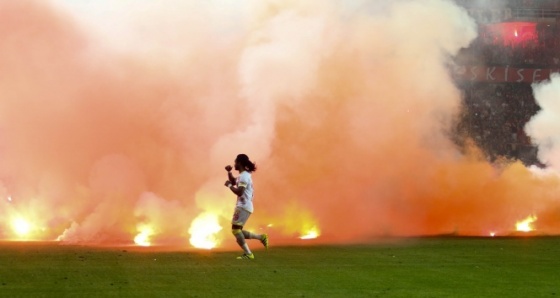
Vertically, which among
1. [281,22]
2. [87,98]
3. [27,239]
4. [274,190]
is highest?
[281,22]

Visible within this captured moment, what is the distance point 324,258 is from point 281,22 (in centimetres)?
797

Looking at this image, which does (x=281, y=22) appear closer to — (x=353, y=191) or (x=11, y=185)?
(x=353, y=191)

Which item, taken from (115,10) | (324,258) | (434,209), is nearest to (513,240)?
(434,209)

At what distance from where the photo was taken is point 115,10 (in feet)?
77.9

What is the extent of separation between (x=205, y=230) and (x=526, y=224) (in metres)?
10.2

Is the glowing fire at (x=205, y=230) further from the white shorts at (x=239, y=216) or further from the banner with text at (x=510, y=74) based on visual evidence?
the banner with text at (x=510, y=74)

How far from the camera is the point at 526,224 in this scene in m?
26.6

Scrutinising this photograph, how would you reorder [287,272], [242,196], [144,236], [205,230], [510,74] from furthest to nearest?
[510,74]
[144,236]
[205,230]
[242,196]
[287,272]

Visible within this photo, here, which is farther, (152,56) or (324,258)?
(152,56)

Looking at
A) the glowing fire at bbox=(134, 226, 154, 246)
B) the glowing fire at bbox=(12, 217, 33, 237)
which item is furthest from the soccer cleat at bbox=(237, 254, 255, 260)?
the glowing fire at bbox=(12, 217, 33, 237)

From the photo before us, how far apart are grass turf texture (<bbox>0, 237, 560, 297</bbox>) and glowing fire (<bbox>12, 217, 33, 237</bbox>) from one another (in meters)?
3.13

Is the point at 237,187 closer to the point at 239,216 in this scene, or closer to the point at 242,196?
the point at 242,196

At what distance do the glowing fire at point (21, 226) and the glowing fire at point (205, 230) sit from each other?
4251 mm

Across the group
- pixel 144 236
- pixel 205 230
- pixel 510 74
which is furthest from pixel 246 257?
pixel 510 74
